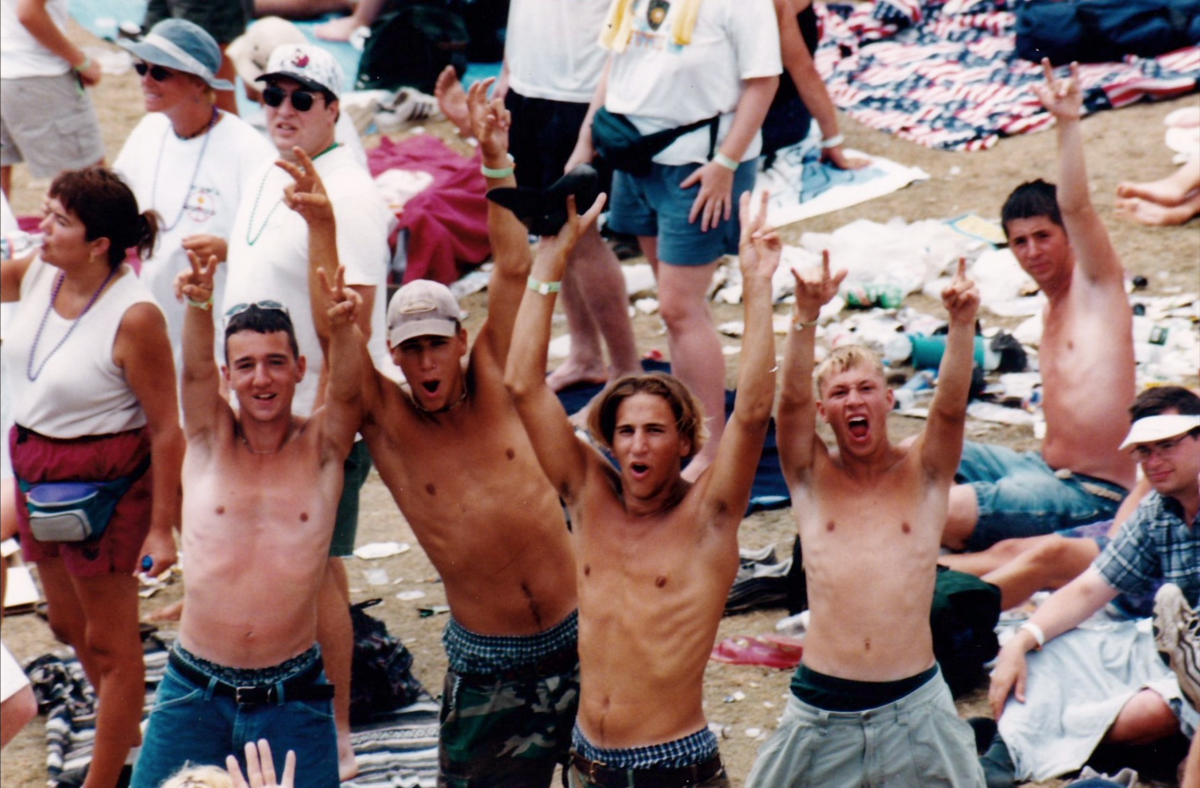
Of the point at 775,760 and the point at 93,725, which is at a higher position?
the point at 775,760

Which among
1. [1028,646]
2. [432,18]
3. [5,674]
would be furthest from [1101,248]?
[432,18]

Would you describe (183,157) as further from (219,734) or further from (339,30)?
(339,30)

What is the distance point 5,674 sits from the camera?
401cm

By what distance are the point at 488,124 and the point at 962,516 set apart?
7.90 ft

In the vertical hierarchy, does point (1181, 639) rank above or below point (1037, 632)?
above

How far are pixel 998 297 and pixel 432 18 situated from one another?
188 inches

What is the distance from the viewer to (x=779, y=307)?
835 cm

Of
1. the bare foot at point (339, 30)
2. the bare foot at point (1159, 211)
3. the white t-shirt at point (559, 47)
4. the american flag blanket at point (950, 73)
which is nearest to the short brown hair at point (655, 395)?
the white t-shirt at point (559, 47)

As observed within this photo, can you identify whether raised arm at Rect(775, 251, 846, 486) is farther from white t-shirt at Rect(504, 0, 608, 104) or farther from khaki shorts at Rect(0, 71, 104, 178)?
khaki shorts at Rect(0, 71, 104, 178)

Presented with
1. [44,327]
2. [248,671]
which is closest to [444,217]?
[44,327]

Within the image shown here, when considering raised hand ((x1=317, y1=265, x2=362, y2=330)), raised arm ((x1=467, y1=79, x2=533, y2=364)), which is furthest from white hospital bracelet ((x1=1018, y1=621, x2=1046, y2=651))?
raised hand ((x1=317, y1=265, x2=362, y2=330))

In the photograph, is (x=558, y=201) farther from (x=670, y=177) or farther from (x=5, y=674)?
(x=670, y=177)

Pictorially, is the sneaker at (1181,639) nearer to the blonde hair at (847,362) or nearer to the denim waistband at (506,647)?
the blonde hair at (847,362)

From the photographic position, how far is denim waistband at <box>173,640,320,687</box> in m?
A: 4.23
